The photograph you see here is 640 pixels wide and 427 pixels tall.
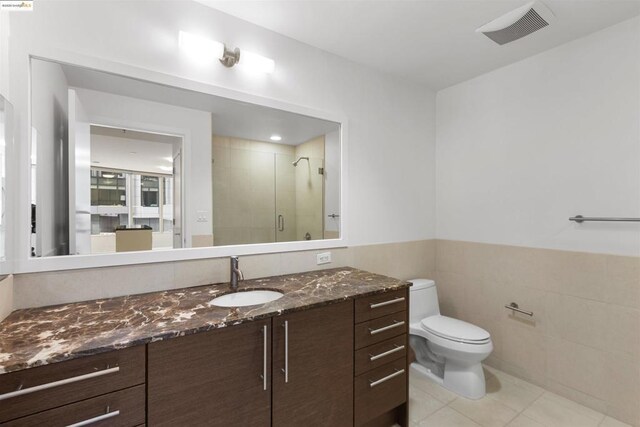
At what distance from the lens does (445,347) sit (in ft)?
6.80

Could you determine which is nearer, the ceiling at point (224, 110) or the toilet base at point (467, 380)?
the ceiling at point (224, 110)

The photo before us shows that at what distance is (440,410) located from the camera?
77.0 inches

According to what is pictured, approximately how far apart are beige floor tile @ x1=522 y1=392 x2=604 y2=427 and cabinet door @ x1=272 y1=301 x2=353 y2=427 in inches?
51.2

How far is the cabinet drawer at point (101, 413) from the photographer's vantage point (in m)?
0.88

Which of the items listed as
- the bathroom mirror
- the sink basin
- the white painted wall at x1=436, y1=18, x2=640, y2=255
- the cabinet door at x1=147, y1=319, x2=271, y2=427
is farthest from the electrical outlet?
the white painted wall at x1=436, y1=18, x2=640, y2=255

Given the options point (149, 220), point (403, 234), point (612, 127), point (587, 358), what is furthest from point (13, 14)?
point (587, 358)

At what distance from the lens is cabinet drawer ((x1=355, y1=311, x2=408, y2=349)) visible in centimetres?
158

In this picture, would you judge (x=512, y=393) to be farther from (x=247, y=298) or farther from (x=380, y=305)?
(x=247, y=298)

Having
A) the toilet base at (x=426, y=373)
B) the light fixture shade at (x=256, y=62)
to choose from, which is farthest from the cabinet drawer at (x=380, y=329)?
the light fixture shade at (x=256, y=62)

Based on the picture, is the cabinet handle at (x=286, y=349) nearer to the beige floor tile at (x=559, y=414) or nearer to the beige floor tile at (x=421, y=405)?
the beige floor tile at (x=421, y=405)

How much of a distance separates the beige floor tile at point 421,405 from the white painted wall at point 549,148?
1.33 meters

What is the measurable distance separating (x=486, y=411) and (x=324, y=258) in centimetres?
146

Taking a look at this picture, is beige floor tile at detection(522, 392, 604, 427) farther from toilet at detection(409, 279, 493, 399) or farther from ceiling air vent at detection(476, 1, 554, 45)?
ceiling air vent at detection(476, 1, 554, 45)

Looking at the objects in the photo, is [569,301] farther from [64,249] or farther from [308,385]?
[64,249]
